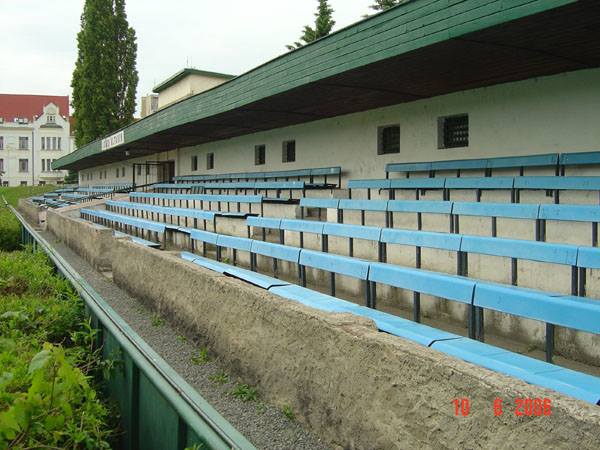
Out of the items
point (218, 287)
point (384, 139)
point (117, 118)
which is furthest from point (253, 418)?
point (117, 118)

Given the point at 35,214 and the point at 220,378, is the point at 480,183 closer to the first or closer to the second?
the point at 220,378

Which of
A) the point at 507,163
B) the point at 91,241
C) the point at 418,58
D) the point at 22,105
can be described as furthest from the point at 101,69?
the point at 22,105

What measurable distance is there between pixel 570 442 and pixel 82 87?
46.9 m

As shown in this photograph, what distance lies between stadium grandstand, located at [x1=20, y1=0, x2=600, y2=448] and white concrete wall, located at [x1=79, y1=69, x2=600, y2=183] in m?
0.03

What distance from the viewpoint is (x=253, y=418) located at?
381 cm

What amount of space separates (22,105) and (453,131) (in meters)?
90.0

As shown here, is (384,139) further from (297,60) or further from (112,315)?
(112,315)

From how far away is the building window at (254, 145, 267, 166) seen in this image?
16844 mm

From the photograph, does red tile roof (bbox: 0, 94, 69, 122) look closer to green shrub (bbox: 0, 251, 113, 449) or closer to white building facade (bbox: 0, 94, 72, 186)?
white building facade (bbox: 0, 94, 72, 186)

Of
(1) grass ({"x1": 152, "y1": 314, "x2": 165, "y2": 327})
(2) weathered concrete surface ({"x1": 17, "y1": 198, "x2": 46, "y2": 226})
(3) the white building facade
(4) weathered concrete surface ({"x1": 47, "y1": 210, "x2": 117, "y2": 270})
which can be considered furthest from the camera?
(3) the white building facade

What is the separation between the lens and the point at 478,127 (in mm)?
9086
